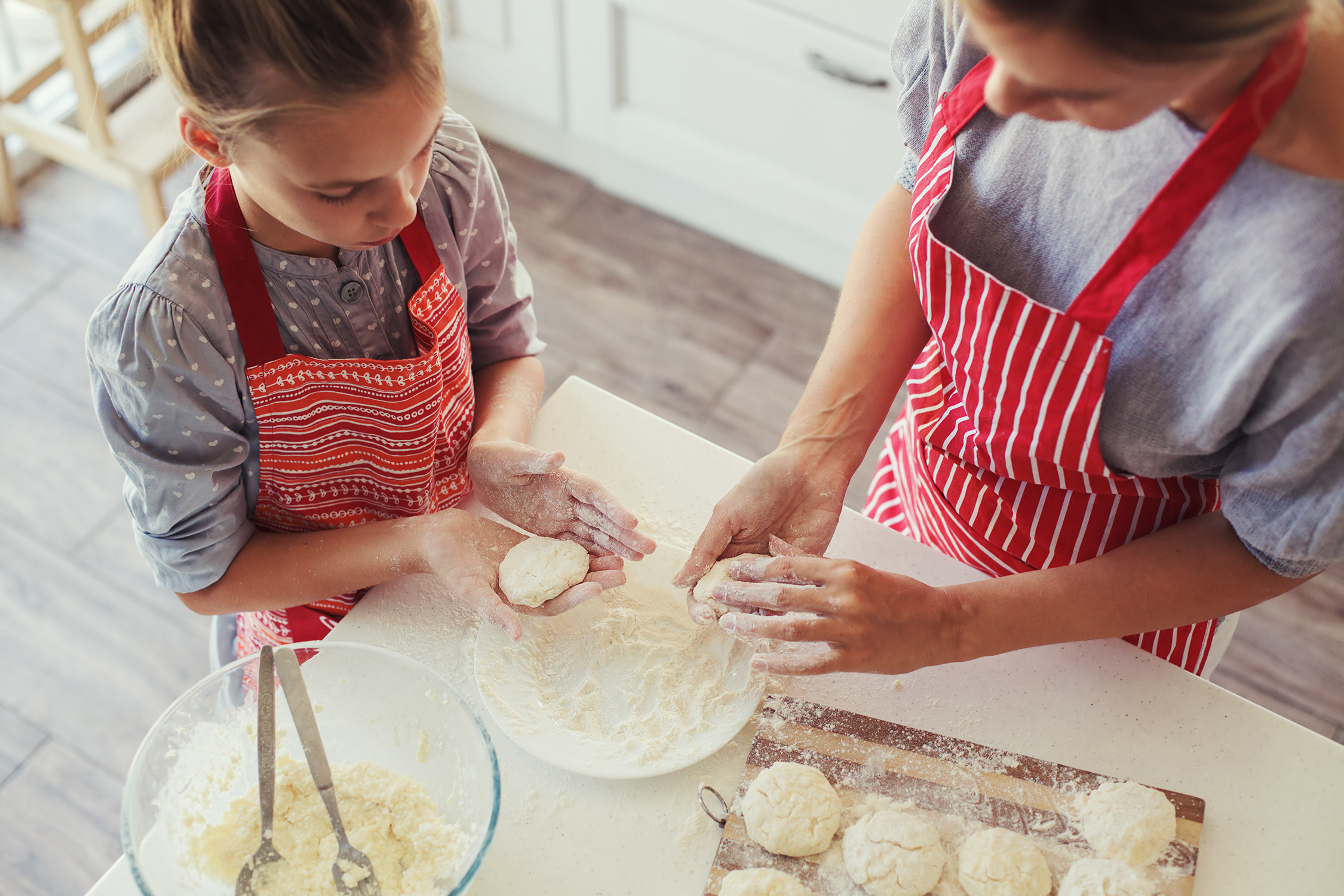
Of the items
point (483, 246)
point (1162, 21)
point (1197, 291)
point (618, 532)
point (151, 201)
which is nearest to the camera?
point (1162, 21)

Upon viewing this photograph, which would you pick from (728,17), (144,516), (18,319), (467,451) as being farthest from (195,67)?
(18,319)

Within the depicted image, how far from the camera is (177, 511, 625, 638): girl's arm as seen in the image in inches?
44.7

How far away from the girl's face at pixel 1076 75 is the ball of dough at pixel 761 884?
2.36 feet

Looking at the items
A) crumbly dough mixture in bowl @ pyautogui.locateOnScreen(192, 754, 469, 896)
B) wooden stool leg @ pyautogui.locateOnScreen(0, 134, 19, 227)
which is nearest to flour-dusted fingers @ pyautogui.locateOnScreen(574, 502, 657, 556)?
crumbly dough mixture in bowl @ pyautogui.locateOnScreen(192, 754, 469, 896)

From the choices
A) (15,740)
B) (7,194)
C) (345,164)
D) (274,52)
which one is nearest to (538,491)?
(345,164)

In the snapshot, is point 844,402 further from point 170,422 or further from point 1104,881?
point 170,422

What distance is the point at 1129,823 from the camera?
974 mm

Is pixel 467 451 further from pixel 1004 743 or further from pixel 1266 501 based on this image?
pixel 1266 501

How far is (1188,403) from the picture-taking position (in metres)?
0.99

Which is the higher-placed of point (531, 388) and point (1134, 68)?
point (1134, 68)

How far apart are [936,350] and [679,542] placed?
1.35ft

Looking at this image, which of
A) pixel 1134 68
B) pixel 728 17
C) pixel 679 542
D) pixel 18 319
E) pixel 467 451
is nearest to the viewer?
pixel 1134 68

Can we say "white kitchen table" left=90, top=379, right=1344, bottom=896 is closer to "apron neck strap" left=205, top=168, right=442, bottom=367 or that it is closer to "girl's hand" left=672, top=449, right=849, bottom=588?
"girl's hand" left=672, top=449, right=849, bottom=588

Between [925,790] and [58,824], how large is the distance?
5.82ft
